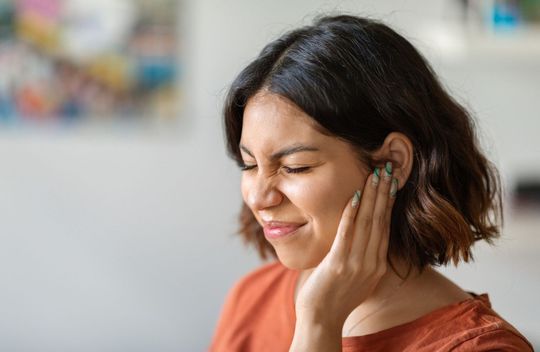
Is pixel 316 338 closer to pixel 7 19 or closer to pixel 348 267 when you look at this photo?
pixel 348 267

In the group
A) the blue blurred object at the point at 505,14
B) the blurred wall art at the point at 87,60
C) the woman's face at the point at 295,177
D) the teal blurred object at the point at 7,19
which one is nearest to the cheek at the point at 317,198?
the woman's face at the point at 295,177

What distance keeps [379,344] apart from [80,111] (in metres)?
2.22

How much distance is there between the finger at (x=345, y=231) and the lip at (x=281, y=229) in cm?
6

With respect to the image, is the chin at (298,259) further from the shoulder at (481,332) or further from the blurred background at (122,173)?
the blurred background at (122,173)

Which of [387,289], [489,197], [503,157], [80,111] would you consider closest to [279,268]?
[387,289]

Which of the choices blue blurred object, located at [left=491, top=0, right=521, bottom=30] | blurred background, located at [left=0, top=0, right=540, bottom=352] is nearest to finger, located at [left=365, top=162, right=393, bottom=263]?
blue blurred object, located at [left=491, top=0, right=521, bottom=30]

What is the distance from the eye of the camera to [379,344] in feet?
3.99

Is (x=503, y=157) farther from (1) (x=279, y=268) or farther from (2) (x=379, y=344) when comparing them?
(2) (x=379, y=344)

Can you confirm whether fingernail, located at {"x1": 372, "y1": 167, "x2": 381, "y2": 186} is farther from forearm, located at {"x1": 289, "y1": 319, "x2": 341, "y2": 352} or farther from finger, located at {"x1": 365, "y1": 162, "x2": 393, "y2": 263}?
forearm, located at {"x1": 289, "y1": 319, "x2": 341, "y2": 352}

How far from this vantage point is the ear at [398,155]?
119cm

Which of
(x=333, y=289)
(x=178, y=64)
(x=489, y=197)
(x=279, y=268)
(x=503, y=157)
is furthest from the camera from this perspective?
(x=178, y=64)

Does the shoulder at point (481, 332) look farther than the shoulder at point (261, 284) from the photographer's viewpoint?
No

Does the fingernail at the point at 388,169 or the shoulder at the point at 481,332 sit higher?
the fingernail at the point at 388,169

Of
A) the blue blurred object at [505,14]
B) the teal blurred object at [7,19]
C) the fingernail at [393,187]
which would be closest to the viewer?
the fingernail at [393,187]
